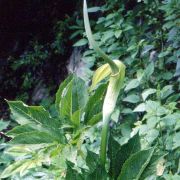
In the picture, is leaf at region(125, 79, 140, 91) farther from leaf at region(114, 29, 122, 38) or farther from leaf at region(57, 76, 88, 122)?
leaf at region(57, 76, 88, 122)

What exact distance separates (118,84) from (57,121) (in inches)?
6.4

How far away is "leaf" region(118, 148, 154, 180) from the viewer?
70 cm

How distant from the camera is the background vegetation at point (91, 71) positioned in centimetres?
81

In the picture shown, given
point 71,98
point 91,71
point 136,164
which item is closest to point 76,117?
point 71,98

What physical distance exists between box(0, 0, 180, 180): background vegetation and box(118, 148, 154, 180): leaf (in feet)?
0.07

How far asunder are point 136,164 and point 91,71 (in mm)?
1200

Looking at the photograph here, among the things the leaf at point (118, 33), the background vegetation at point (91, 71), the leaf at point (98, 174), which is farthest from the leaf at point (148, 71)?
the leaf at point (98, 174)

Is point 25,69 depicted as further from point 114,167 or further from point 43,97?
point 114,167

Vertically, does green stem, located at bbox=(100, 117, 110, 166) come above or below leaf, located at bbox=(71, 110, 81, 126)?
below

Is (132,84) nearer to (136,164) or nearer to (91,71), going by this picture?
(91,71)

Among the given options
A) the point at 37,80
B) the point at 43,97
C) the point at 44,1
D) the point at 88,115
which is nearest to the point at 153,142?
the point at 88,115

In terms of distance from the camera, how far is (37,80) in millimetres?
3326

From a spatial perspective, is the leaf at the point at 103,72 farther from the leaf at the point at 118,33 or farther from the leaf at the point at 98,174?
the leaf at the point at 118,33

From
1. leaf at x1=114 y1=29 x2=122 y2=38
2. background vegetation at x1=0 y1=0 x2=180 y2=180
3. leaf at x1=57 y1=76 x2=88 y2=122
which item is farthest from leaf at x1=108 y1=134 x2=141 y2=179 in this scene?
leaf at x1=114 y1=29 x2=122 y2=38
